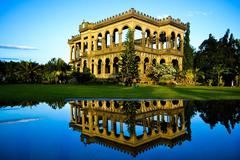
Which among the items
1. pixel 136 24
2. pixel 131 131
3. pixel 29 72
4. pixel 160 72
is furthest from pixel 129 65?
pixel 131 131

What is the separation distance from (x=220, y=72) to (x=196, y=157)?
4942cm

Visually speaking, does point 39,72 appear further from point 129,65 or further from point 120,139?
point 120,139

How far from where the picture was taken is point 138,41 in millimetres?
53531

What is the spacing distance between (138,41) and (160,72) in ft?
54.5

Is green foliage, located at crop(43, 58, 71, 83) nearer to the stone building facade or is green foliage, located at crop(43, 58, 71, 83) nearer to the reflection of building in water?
the stone building facade

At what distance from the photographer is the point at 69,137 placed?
5965 mm

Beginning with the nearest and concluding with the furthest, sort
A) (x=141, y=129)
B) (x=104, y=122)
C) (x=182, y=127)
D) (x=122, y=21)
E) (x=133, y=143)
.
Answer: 1. (x=133, y=143)
2. (x=141, y=129)
3. (x=182, y=127)
4. (x=104, y=122)
5. (x=122, y=21)

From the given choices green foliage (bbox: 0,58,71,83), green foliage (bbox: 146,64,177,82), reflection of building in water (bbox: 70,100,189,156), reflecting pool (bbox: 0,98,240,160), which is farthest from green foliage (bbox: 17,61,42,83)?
reflection of building in water (bbox: 70,100,189,156)

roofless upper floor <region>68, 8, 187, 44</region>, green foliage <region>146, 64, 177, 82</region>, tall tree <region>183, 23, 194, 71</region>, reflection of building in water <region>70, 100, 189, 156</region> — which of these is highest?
roofless upper floor <region>68, 8, 187, 44</region>

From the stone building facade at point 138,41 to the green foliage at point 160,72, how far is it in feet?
5.82

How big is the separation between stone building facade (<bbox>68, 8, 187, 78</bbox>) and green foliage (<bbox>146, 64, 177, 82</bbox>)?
177 centimetres

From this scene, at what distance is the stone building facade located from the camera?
42000 millimetres

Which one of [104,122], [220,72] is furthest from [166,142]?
[220,72]

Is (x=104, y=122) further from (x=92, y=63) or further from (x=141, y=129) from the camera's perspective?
(x=92, y=63)
